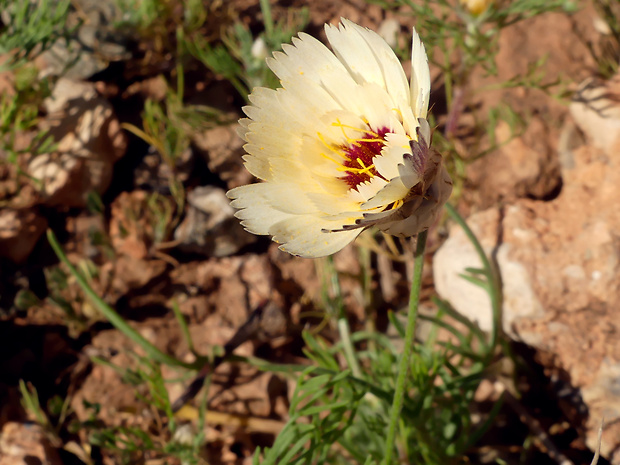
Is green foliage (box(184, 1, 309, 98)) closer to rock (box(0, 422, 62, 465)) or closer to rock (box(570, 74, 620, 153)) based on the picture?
rock (box(570, 74, 620, 153))

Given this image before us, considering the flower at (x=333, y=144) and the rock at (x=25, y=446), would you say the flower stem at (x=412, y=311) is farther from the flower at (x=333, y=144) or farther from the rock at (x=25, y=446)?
the rock at (x=25, y=446)

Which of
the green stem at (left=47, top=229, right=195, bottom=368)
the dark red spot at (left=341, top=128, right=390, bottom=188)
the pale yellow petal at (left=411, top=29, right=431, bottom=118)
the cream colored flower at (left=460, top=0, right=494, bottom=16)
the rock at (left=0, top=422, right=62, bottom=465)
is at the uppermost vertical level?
the cream colored flower at (left=460, top=0, right=494, bottom=16)

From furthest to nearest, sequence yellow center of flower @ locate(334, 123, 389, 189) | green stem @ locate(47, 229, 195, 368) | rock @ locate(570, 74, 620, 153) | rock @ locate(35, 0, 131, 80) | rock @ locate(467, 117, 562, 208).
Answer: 1. rock @ locate(35, 0, 131, 80)
2. rock @ locate(467, 117, 562, 208)
3. rock @ locate(570, 74, 620, 153)
4. green stem @ locate(47, 229, 195, 368)
5. yellow center of flower @ locate(334, 123, 389, 189)

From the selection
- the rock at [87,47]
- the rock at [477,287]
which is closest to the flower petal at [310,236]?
the rock at [477,287]

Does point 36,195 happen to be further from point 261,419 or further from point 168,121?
point 261,419

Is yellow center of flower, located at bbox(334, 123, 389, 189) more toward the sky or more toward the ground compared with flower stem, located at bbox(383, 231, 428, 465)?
more toward the sky

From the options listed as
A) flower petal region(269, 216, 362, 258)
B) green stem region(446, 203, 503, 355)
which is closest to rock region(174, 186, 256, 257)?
green stem region(446, 203, 503, 355)

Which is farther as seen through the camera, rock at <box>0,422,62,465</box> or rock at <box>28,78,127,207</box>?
rock at <box>28,78,127,207</box>
